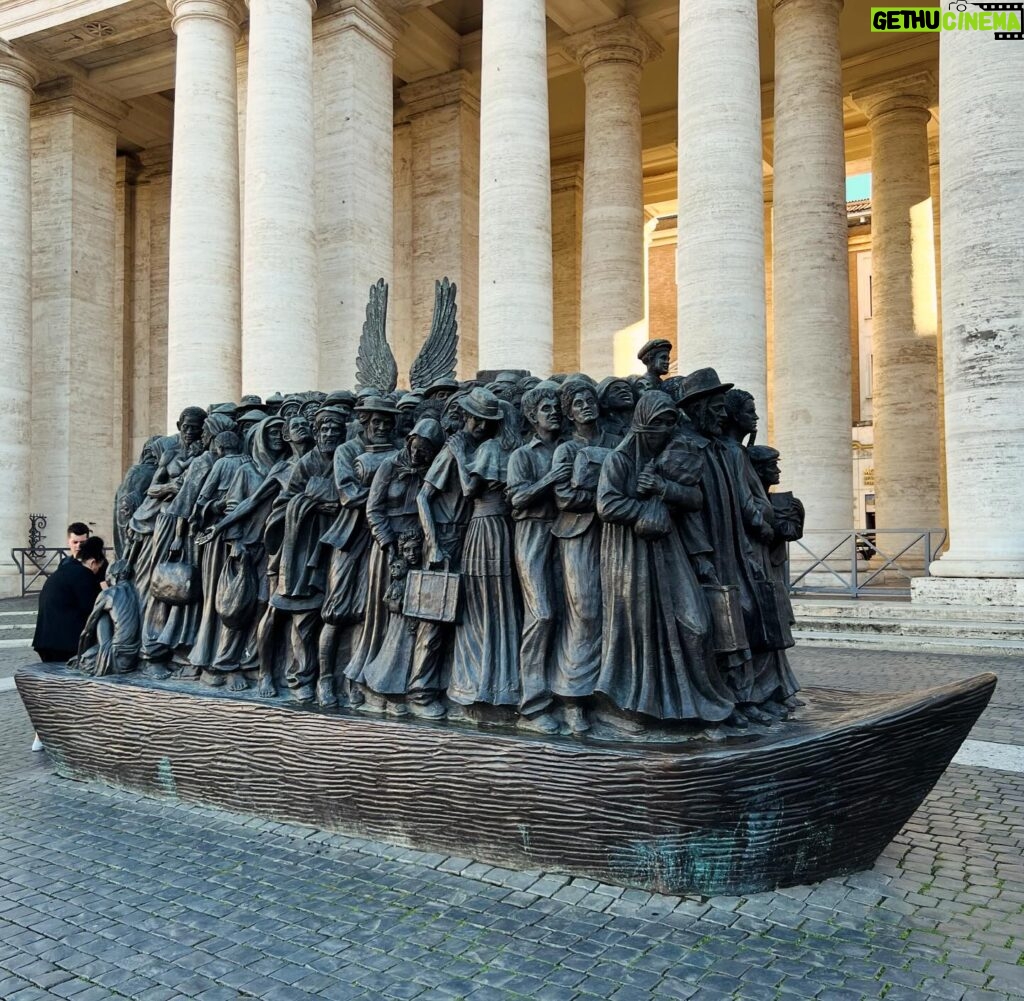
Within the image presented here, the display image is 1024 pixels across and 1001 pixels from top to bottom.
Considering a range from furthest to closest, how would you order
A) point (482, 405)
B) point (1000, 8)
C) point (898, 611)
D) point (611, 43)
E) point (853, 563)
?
point (611, 43)
point (853, 563)
point (1000, 8)
point (898, 611)
point (482, 405)

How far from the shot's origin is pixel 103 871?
192 inches

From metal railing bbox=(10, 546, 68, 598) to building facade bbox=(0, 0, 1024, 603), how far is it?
338 mm

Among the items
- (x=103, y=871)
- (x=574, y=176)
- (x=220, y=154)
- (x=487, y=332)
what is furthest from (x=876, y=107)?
(x=103, y=871)

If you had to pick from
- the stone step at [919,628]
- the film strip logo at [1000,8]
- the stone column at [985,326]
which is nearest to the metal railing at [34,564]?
the stone step at [919,628]

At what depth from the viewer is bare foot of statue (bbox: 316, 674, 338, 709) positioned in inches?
227

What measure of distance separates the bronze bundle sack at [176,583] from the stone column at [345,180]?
39.8 feet

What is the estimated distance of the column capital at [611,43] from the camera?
20203 mm

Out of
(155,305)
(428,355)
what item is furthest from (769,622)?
(155,305)

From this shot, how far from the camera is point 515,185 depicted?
16469mm

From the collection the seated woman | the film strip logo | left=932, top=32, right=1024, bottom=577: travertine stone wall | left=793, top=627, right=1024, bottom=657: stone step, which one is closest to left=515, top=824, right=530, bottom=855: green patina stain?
the seated woman

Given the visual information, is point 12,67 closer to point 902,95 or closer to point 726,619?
point 902,95

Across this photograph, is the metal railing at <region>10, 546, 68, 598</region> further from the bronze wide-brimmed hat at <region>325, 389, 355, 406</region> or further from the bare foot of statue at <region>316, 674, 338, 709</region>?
the bare foot of statue at <region>316, 674, 338, 709</region>

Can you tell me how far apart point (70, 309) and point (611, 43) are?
47.4 feet

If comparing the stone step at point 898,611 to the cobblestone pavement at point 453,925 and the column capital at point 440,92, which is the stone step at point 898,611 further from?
the column capital at point 440,92
